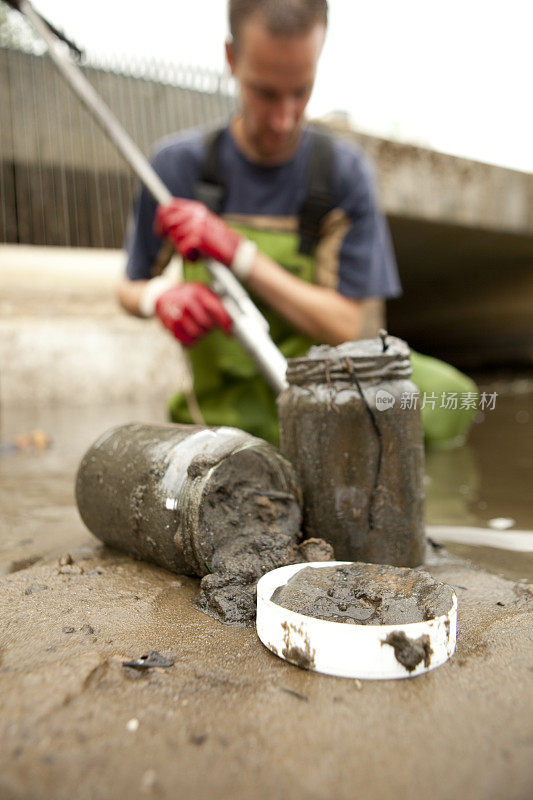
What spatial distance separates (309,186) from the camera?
260cm

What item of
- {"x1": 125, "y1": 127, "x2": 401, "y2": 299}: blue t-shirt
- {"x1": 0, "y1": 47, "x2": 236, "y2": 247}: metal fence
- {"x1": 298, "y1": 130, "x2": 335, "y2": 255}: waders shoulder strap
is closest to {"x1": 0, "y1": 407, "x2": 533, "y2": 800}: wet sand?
{"x1": 125, "y1": 127, "x2": 401, "y2": 299}: blue t-shirt

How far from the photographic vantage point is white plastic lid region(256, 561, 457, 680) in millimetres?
903

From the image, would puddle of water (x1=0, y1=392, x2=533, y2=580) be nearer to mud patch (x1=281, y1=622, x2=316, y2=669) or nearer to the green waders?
the green waders

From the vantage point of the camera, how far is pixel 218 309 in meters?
2.24

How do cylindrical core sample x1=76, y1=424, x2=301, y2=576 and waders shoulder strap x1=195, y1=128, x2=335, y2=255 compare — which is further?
waders shoulder strap x1=195, y1=128, x2=335, y2=255

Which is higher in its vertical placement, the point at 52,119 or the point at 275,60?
the point at 52,119

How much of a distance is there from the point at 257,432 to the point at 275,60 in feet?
5.13

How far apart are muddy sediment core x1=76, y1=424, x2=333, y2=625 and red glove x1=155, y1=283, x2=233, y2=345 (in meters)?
0.88

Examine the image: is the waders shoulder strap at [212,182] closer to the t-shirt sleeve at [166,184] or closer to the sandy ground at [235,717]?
the t-shirt sleeve at [166,184]

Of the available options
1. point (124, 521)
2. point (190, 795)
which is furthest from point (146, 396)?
point (190, 795)

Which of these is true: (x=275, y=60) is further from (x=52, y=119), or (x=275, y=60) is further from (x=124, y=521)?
(x=52, y=119)

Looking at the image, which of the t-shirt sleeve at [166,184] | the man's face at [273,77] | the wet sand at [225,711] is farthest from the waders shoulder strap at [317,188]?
the wet sand at [225,711]

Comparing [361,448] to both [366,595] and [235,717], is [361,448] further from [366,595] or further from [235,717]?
[235,717]

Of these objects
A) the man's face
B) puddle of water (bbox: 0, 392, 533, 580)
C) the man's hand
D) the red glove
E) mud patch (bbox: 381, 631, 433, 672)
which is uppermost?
the man's face
